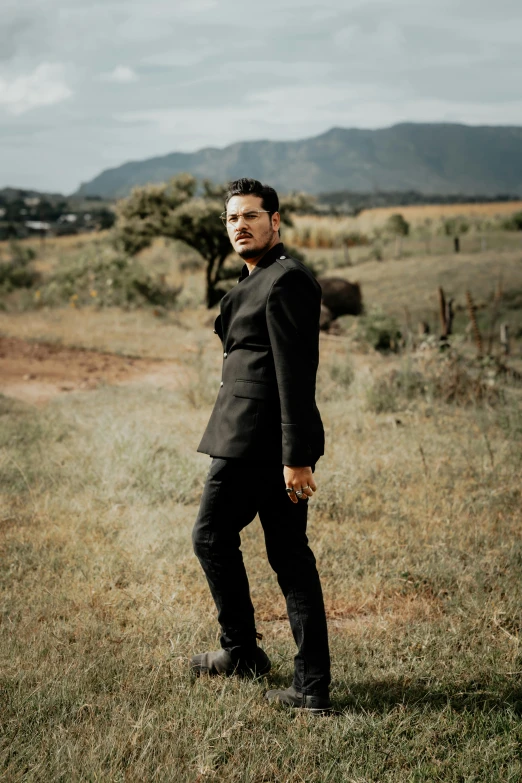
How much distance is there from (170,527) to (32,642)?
143 cm

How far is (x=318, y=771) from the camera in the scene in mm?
2369

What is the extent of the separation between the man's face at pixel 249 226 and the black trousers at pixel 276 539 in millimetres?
780

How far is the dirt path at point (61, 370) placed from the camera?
8.59 m

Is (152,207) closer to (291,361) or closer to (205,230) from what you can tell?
(205,230)

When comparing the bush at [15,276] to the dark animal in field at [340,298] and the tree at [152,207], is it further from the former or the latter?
the dark animal in field at [340,298]

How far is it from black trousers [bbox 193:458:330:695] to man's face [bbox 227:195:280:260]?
2.56 feet

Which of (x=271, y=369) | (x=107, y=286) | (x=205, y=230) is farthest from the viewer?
(x=107, y=286)

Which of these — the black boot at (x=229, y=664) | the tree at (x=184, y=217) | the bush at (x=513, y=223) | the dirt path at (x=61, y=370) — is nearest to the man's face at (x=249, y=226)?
the black boot at (x=229, y=664)

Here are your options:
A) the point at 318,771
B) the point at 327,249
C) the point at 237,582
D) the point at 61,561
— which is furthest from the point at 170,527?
the point at 327,249

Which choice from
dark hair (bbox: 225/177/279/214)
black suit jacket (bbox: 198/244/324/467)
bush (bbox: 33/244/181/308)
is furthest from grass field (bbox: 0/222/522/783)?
bush (bbox: 33/244/181/308)

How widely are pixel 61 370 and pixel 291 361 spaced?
762 centimetres

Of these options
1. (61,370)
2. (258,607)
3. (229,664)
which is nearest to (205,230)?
(61,370)

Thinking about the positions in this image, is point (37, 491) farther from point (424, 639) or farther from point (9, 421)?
point (424, 639)

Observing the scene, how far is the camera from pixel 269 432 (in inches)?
100
